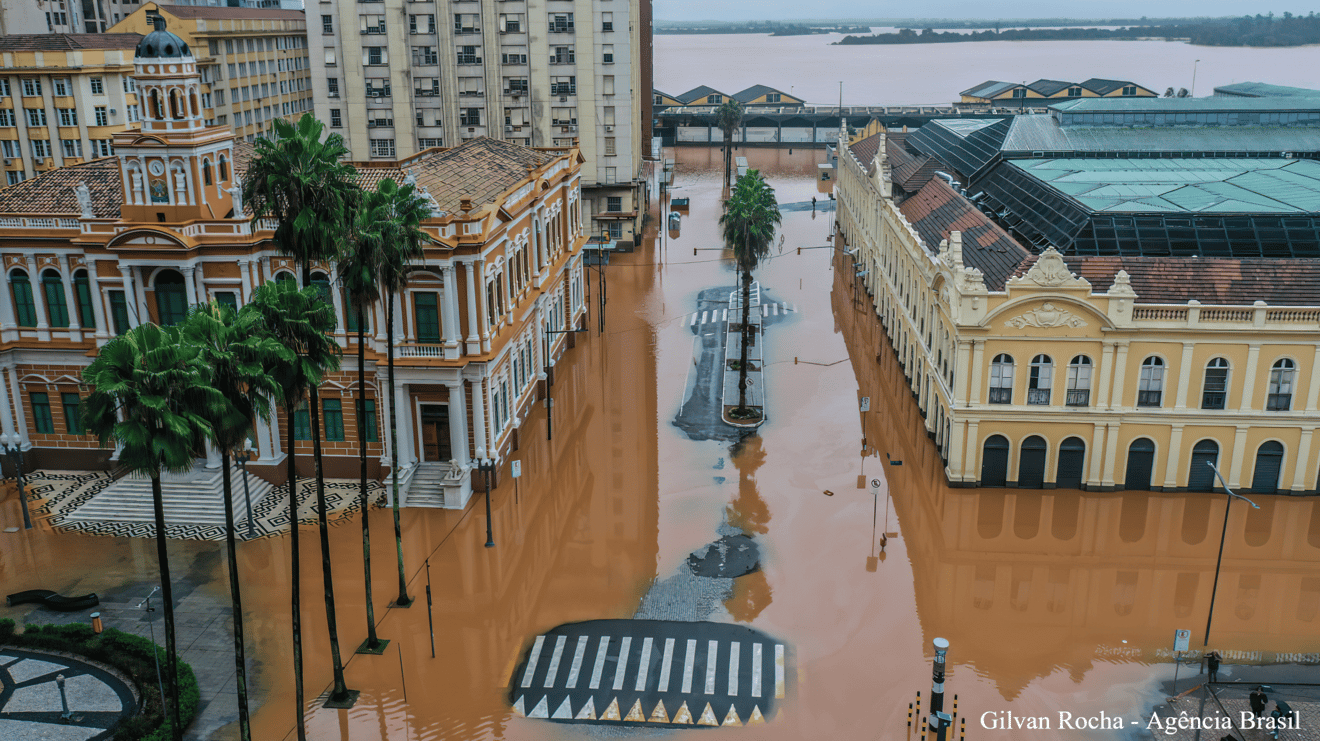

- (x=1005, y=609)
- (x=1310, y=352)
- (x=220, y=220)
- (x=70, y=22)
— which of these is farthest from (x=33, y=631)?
(x=70, y=22)

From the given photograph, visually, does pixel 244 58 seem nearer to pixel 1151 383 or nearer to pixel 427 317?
pixel 427 317

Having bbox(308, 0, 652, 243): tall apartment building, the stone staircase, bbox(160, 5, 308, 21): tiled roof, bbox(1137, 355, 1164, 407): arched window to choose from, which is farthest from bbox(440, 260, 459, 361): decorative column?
bbox(160, 5, 308, 21): tiled roof

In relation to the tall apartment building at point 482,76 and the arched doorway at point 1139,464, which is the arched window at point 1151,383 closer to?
the arched doorway at point 1139,464

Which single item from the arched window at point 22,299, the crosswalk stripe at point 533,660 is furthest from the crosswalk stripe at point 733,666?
the arched window at point 22,299

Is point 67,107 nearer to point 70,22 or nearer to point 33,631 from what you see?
point 70,22

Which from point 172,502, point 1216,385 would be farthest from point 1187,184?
point 172,502
